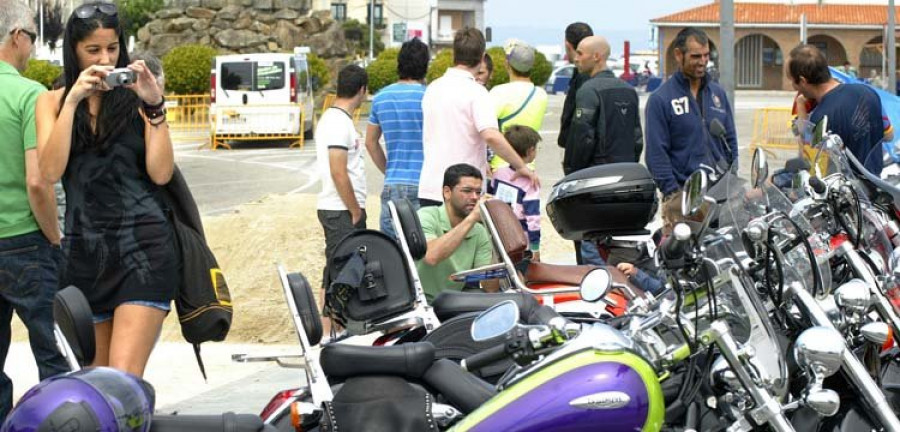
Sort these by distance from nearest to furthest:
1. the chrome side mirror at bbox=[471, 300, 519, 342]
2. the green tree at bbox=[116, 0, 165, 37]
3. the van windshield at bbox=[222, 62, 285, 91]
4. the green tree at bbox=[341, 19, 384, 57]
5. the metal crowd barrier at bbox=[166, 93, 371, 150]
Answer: the chrome side mirror at bbox=[471, 300, 519, 342], the metal crowd barrier at bbox=[166, 93, 371, 150], the van windshield at bbox=[222, 62, 285, 91], the green tree at bbox=[116, 0, 165, 37], the green tree at bbox=[341, 19, 384, 57]

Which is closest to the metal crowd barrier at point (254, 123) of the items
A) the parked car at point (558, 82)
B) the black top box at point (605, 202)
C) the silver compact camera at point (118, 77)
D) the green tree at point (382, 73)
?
the green tree at point (382, 73)

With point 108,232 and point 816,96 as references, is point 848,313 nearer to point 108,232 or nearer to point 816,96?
point 108,232

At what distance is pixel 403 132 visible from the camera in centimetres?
895

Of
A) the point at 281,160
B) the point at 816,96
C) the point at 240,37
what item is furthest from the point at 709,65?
the point at 240,37

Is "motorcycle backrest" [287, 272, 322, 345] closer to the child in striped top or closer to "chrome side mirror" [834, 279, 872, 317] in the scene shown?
"chrome side mirror" [834, 279, 872, 317]

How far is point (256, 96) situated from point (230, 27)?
15441 millimetres

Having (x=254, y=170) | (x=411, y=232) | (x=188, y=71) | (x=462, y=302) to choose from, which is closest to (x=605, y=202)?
(x=462, y=302)

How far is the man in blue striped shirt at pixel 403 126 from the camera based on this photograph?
350 inches

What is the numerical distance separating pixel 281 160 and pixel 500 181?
60.3 ft

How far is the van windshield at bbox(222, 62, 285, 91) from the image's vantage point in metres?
31.6

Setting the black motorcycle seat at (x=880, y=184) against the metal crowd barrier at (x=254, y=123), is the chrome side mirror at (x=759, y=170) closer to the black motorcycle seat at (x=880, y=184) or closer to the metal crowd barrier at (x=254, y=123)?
the black motorcycle seat at (x=880, y=184)

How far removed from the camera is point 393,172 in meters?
8.95

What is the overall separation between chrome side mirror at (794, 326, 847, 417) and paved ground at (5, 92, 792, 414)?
364cm

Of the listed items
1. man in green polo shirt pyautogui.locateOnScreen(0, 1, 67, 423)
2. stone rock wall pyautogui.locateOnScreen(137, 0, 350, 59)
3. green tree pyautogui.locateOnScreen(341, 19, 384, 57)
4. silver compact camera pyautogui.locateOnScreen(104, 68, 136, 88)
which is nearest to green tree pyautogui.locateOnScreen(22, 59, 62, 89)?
stone rock wall pyautogui.locateOnScreen(137, 0, 350, 59)
